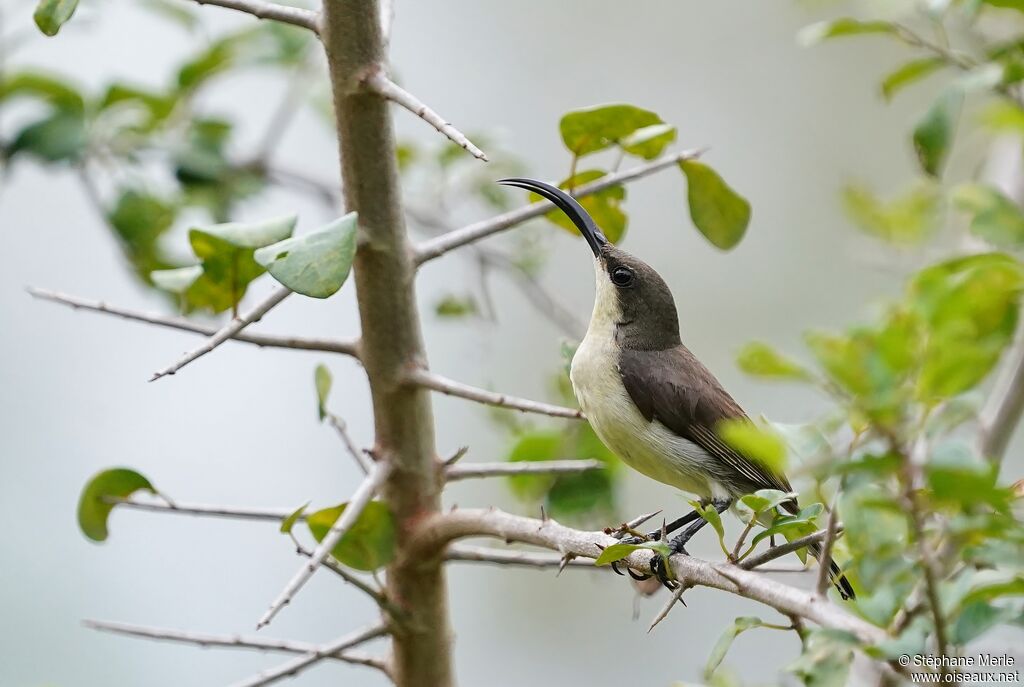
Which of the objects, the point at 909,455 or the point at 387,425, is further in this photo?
the point at 387,425

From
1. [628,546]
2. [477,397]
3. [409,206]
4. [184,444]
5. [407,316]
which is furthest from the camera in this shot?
[184,444]

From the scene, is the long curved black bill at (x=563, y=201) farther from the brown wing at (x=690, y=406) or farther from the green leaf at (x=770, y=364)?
the green leaf at (x=770, y=364)

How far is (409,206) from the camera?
3.75m

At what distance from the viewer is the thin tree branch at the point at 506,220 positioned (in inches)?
87.9

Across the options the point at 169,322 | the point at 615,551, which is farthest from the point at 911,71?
the point at 169,322

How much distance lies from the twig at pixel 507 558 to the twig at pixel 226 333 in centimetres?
72

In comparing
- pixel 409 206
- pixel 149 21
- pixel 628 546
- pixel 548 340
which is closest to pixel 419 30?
pixel 149 21

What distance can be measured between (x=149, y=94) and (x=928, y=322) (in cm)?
280

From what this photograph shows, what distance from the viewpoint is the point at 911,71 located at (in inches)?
104

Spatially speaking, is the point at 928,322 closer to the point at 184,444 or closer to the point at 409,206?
the point at 409,206

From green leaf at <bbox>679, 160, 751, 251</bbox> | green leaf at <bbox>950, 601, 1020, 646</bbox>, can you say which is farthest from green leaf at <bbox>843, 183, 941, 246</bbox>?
green leaf at <bbox>950, 601, 1020, 646</bbox>

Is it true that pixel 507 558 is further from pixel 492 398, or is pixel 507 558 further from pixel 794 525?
pixel 794 525

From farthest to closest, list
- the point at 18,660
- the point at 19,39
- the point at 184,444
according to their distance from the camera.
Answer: the point at 184,444
the point at 18,660
the point at 19,39

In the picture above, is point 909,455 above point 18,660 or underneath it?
above
